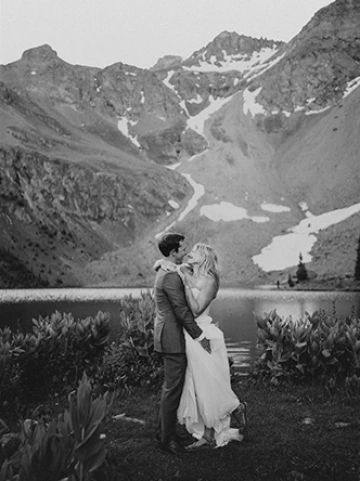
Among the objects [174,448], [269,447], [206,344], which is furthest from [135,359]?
[269,447]

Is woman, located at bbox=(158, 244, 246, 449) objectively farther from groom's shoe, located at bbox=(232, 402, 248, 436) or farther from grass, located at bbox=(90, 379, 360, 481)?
grass, located at bbox=(90, 379, 360, 481)

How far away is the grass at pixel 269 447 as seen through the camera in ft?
23.4

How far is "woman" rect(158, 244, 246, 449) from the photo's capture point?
8.07m

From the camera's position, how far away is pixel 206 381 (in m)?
8.08

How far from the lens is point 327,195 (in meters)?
185

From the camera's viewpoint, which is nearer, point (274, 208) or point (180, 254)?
point (180, 254)

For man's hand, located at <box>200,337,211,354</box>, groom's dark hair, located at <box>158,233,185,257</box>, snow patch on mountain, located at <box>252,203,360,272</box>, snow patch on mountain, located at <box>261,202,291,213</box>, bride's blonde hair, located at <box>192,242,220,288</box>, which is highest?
groom's dark hair, located at <box>158,233,185,257</box>

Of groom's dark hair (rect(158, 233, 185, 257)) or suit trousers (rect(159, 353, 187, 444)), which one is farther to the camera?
groom's dark hair (rect(158, 233, 185, 257))

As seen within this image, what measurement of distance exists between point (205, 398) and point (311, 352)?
15.7ft

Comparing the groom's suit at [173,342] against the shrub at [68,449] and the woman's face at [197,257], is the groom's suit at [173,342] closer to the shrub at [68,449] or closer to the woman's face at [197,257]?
the woman's face at [197,257]

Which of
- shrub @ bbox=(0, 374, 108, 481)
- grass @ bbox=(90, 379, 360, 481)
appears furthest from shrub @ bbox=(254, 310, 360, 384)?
shrub @ bbox=(0, 374, 108, 481)

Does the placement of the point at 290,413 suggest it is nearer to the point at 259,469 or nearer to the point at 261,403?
the point at 261,403

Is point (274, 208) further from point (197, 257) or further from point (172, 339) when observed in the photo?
point (172, 339)

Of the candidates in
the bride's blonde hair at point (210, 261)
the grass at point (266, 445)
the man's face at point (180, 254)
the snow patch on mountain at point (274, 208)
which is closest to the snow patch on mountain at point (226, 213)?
the snow patch on mountain at point (274, 208)
